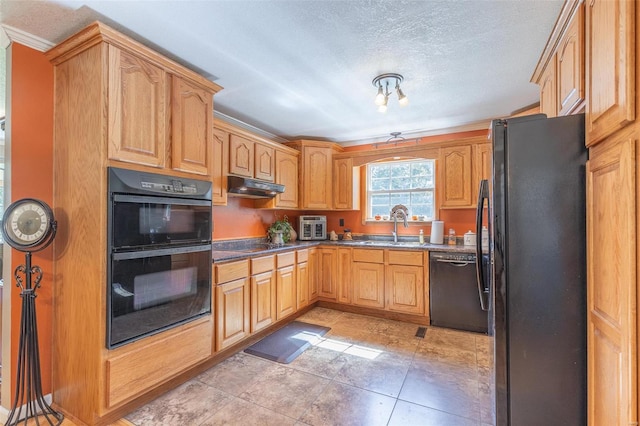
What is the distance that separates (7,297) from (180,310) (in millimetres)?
1046

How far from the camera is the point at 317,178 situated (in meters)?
4.38

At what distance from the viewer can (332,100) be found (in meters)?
3.04

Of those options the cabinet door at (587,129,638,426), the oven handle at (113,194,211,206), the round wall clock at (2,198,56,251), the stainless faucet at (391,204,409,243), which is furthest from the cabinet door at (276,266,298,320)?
the cabinet door at (587,129,638,426)

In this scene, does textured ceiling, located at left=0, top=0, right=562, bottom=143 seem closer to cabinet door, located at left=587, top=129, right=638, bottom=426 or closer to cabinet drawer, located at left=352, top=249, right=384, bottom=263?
cabinet door, located at left=587, top=129, right=638, bottom=426

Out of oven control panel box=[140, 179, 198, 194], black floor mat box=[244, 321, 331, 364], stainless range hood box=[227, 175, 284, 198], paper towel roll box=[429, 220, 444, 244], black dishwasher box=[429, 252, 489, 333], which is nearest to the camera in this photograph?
oven control panel box=[140, 179, 198, 194]

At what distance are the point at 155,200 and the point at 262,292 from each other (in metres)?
1.50

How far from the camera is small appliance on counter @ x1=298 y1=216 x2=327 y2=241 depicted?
173 inches

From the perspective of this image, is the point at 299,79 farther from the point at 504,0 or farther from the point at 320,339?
the point at 320,339

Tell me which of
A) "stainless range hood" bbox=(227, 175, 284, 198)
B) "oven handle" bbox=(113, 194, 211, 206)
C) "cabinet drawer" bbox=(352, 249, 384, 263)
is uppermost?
"stainless range hood" bbox=(227, 175, 284, 198)

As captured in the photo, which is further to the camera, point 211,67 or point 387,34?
point 211,67

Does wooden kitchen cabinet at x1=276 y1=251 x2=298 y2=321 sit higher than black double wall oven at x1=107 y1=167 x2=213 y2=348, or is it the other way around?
black double wall oven at x1=107 y1=167 x2=213 y2=348

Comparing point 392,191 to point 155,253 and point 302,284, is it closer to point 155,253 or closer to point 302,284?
point 302,284

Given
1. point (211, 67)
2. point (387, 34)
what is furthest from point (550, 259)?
point (211, 67)

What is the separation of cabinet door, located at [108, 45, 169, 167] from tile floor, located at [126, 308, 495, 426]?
68.0 inches
